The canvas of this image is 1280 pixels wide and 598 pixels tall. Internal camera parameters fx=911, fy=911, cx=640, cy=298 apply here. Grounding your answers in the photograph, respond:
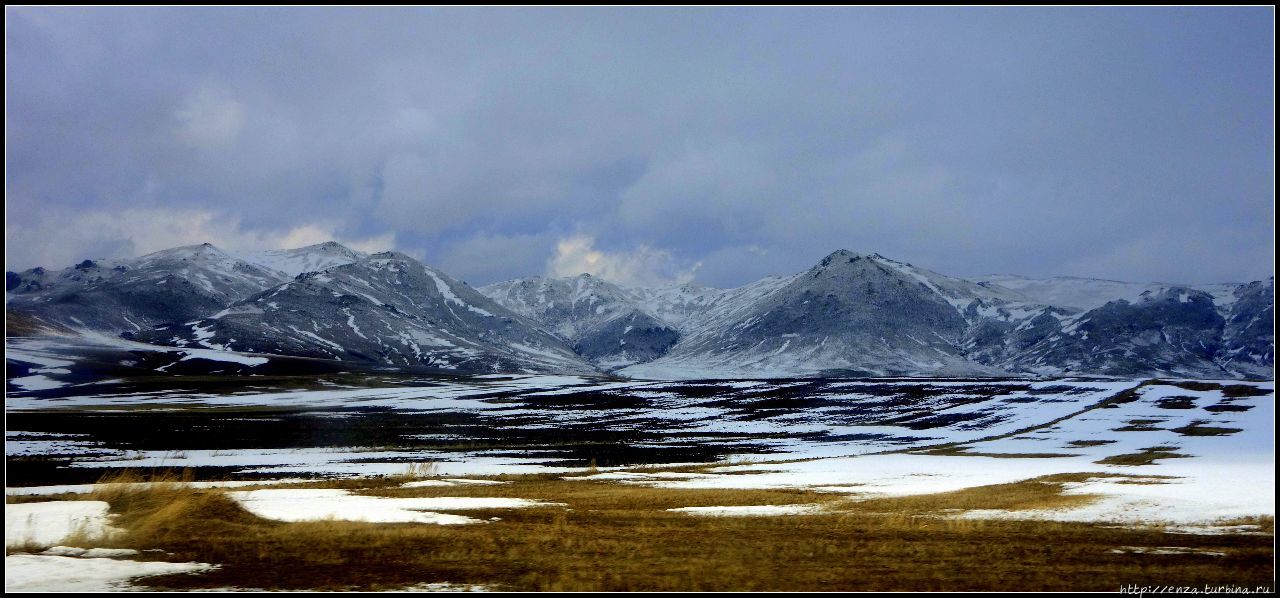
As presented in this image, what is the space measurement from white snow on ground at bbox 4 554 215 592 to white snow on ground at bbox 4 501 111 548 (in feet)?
6.58

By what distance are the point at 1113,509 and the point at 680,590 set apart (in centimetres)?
1777

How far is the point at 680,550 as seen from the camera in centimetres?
2216

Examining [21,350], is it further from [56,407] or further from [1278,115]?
[1278,115]

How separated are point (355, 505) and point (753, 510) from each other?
1309cm

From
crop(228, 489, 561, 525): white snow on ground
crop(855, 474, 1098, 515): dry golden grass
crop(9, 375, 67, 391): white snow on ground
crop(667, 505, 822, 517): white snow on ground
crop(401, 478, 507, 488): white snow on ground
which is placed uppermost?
crop(9, 375, 67, 391): white snow on ground

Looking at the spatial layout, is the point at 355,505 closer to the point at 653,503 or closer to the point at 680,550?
the point at 653,503

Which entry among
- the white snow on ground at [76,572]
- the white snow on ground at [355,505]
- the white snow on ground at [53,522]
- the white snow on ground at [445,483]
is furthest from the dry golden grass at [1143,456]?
the white snow on ground at [53,522]

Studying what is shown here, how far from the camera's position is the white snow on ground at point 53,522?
23266 mm

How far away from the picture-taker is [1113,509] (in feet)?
94.4

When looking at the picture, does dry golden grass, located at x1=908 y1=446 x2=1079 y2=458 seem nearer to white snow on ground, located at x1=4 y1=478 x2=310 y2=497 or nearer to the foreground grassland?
the foreground grassland

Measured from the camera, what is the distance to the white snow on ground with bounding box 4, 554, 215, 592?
724 inches

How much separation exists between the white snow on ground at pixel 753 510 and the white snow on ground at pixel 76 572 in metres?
14.7

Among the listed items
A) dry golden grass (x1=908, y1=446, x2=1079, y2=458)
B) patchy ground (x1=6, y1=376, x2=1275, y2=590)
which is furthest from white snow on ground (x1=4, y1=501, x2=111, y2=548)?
dry golden grass (x1=908, y1=446, x2=1079, y2=458)

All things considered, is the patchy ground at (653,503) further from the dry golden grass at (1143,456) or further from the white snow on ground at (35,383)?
the white snow on ground at (35,383)
